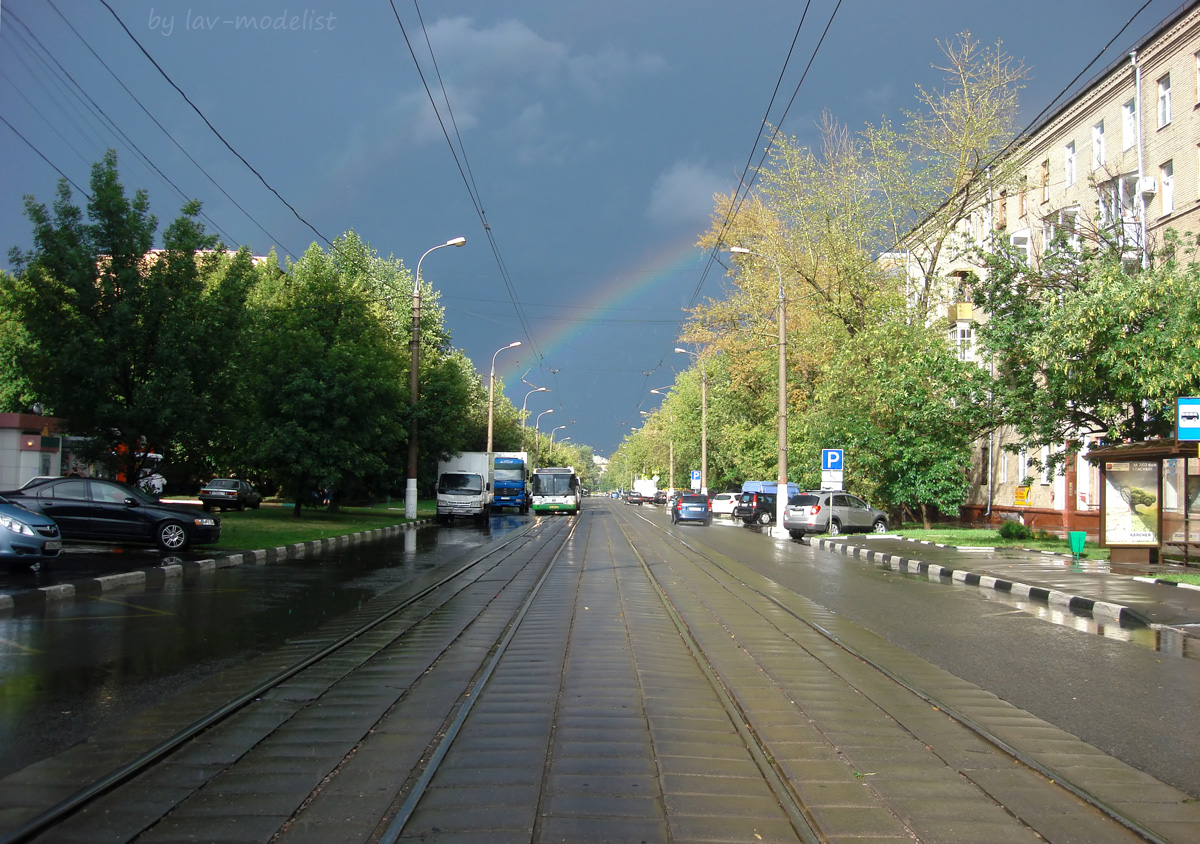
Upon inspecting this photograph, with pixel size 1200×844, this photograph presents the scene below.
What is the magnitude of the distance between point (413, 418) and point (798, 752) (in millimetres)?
31575

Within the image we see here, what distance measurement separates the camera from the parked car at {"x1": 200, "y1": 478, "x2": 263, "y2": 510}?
40.1 metres

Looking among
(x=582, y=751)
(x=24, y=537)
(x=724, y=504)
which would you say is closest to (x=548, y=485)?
(x=724, y=504)

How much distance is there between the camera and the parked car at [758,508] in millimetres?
45719

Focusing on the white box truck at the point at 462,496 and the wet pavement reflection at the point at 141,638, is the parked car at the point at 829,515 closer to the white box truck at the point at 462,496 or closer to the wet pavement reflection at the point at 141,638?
the white box truck at the point at 462,496

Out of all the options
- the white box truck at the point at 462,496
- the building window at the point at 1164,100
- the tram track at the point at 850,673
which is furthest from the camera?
the white box truck at the point at 462,496

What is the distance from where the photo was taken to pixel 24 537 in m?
13.5

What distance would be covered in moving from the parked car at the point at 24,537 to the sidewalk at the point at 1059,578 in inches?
618

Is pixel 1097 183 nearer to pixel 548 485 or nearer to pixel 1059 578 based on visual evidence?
pixel 1059 578

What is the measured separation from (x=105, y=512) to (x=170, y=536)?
127cm

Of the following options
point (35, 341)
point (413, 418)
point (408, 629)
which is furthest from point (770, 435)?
point (408, 629)

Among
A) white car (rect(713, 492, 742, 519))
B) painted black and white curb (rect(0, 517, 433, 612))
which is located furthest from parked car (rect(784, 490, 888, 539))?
white car (rect(713, 492, 742, 519))

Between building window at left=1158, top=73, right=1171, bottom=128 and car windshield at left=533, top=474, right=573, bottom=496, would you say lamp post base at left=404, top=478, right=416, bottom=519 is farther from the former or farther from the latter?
building window at left=1158, top=73, right=1171, bottom=128

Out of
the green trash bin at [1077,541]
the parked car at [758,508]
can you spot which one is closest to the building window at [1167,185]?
the green trash bin at [1077,541]

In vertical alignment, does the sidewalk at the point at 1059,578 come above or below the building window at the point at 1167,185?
below
